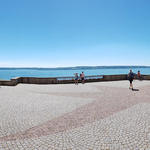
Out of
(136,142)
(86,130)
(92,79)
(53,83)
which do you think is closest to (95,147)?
(86,130)

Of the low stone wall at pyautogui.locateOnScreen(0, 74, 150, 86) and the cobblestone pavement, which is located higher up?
the low stone wall at pyautogui.locateOnScreen(0, 74, 150, 86)

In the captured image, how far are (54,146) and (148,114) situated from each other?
4.50 m

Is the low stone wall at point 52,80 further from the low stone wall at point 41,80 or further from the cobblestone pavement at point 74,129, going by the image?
the cobblestone pavement at point 74,129

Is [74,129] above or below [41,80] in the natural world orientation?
below

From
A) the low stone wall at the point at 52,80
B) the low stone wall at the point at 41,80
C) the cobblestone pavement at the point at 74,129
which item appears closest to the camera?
the cobblestone pavement at the point at 74,129

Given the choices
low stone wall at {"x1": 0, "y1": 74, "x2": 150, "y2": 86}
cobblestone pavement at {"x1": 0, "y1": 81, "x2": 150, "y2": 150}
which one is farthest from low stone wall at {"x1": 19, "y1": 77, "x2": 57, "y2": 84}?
cobblestone pavement at {"x1": 0, "y1": 81, "x2": 150, "y2": 150}

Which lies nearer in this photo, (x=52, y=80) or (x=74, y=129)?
(x=74, y=129)

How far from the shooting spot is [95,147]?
10.8 feet

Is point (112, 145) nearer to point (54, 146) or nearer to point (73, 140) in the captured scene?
point (73, 140)

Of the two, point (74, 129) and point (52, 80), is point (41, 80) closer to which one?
point (52, 80)

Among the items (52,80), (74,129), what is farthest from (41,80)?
(74,129)

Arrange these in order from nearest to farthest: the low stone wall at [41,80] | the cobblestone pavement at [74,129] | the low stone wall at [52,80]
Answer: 1. the cobblestone pavement at [74,129]
2. the low stone wall at [52,80]
3. the low stone wall at [41,80]

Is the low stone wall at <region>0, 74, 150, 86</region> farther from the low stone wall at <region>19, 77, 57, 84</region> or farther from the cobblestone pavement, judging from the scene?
the cobblestone pavement

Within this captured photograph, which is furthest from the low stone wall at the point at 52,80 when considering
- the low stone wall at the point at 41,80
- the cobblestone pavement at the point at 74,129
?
the cobblestone pavement at the point at 74,129
